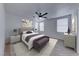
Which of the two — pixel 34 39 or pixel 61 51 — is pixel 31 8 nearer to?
pixel 34 39

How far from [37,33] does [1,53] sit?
615mm

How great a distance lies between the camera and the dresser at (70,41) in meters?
1.44

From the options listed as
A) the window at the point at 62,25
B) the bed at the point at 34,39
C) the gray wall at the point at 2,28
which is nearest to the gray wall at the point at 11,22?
the gray wall at the point at 2,28

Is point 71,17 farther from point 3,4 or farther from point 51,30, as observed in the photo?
point 3,4

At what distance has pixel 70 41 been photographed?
1.45 metres

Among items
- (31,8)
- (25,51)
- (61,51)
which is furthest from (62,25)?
(25,51)

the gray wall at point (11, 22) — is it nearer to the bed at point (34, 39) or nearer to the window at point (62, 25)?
the bed at point (34, 39)

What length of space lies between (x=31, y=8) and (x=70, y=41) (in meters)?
0.79

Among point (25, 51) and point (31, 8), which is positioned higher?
point (31, 8)

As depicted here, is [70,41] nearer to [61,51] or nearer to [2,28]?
[61,51]

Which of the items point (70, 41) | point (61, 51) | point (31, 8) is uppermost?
point (31, 8)

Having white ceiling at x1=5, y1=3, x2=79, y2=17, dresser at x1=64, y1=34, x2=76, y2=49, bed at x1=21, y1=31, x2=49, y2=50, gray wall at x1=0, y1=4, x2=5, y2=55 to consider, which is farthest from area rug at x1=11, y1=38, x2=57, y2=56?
white ceiling at x1=5, y1=3, x2=79, y2=17

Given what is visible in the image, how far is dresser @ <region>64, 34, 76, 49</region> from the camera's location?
1438mm

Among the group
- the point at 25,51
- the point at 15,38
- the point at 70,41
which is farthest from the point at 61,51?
the point at 15,38
